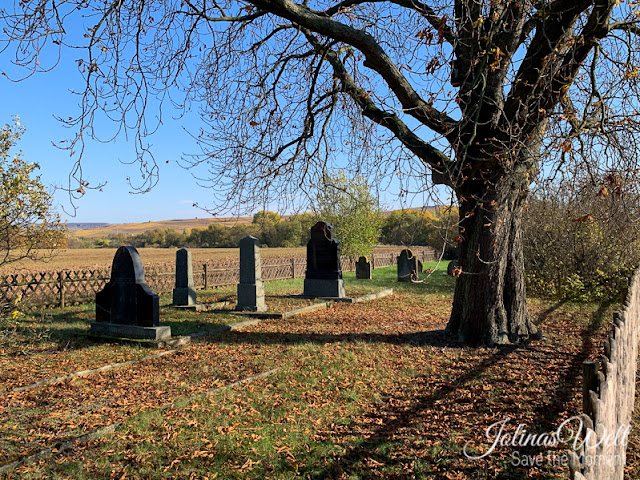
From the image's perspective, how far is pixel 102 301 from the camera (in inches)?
421

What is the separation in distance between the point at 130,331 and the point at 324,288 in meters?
7.71

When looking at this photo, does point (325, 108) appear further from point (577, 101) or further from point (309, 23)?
point (577, 101)

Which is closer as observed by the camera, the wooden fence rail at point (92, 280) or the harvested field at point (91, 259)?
the wooden fence rail at point (92, 280)

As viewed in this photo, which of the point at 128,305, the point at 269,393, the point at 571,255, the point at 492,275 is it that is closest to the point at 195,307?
the point at 128,305

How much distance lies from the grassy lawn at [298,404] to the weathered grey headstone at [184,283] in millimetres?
4550

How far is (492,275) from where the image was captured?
8.57 meters

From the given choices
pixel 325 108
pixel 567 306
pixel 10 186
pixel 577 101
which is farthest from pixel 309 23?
pixel 567 306

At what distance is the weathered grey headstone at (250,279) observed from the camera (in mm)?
13711

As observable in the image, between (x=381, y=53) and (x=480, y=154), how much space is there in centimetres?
258

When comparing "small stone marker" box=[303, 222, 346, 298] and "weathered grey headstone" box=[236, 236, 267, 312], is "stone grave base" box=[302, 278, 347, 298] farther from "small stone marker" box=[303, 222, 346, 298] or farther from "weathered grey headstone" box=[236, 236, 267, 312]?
"weathered grey headstone" box=[236, 236, 267, 312]

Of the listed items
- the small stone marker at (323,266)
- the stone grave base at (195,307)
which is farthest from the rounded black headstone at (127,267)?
the small stone marker at (323,266)

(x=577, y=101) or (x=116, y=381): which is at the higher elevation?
(x=577, y=101)

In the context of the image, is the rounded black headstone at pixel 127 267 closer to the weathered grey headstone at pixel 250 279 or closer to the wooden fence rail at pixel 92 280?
the wooden fence rail at pixel 92 280

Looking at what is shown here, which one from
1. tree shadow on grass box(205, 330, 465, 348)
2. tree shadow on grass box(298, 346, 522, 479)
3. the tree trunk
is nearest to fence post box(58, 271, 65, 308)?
tree shadow on grass box(205, 330, 465, 348)
